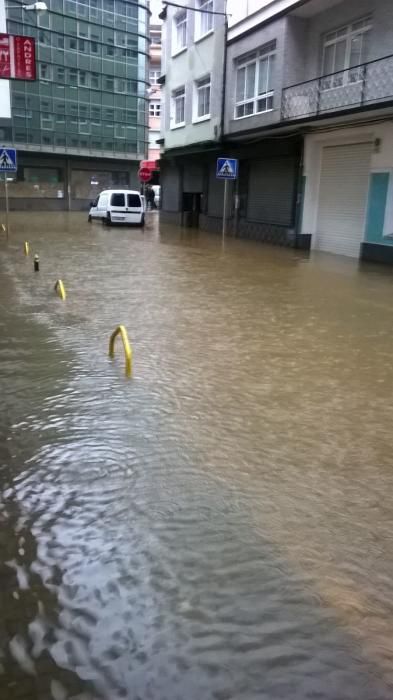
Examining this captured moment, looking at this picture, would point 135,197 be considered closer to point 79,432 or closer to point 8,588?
point 79,432

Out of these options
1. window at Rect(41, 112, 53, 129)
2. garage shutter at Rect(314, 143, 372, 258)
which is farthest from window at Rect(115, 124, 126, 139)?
garage shutter at Rect(314, 143, 372, 258)

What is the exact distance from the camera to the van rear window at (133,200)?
29.0 m

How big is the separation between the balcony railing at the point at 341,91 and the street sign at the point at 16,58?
8355 millimetres

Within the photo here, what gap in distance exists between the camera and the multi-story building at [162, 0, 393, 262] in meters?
17.0

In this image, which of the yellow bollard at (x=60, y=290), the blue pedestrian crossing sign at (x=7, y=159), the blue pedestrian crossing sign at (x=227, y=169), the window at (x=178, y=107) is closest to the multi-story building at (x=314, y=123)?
the blue pedestrian crossing sign at (x=227, y=169)

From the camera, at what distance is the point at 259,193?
24.1m

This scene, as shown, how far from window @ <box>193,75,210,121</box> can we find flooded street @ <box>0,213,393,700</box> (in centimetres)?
2233

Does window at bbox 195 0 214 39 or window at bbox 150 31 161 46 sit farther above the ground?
window at bbox 150 31 161 46

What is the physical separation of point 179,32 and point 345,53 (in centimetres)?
1456

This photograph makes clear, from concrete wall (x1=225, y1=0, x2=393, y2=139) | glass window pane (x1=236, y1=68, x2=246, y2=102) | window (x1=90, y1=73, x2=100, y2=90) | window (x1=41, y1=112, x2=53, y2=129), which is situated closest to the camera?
concrete wall (x1=225, y1=0, x2=393, y2=139)

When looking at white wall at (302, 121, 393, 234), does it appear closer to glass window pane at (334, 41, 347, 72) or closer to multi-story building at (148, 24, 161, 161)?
glass window pane at (334, 41, 347, 72)

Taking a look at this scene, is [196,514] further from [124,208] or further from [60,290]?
[124,208]

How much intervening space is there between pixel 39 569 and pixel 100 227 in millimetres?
26705

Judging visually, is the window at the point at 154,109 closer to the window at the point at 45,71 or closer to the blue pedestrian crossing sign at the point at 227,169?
the window at the point at 45,71
